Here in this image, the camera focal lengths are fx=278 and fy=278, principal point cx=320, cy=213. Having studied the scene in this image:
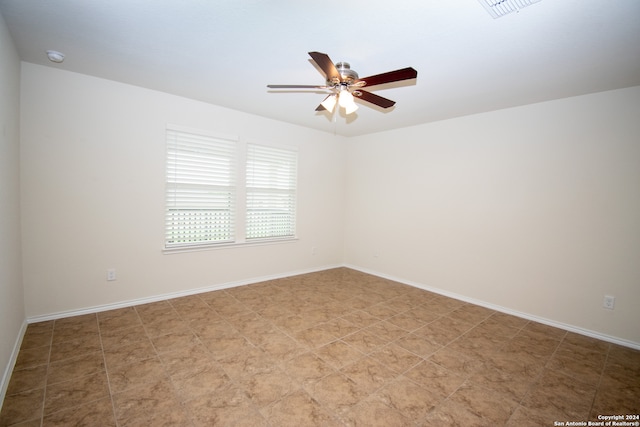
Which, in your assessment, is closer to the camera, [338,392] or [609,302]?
[338,392]

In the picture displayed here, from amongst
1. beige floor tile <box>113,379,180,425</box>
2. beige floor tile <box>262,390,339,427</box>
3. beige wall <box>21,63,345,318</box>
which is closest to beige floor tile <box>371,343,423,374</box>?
beige floor tile <box>262,390,339,427</box>

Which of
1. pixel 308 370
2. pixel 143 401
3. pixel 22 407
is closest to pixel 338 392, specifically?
pixel 308 370

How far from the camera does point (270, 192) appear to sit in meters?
4.34

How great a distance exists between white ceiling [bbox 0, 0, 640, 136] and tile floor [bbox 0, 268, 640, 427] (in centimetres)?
247

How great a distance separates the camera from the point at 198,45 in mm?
2188

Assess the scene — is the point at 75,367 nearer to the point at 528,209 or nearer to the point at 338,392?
the point at 338,392

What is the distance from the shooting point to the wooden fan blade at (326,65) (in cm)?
169

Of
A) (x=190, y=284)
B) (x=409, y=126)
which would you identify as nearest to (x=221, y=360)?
(x=190, y=284)

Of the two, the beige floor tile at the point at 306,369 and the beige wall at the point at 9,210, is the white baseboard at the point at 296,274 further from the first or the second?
the beige floor tile at the point at 306,369

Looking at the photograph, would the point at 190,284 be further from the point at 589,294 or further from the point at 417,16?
the point at 589,294

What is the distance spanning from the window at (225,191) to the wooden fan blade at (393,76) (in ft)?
7.80

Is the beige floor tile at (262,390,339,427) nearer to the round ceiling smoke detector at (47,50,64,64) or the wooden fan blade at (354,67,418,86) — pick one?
the wooden fan blade at (354,67,418,86)

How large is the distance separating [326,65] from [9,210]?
8.71 ft

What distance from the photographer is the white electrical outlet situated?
2.74 m
